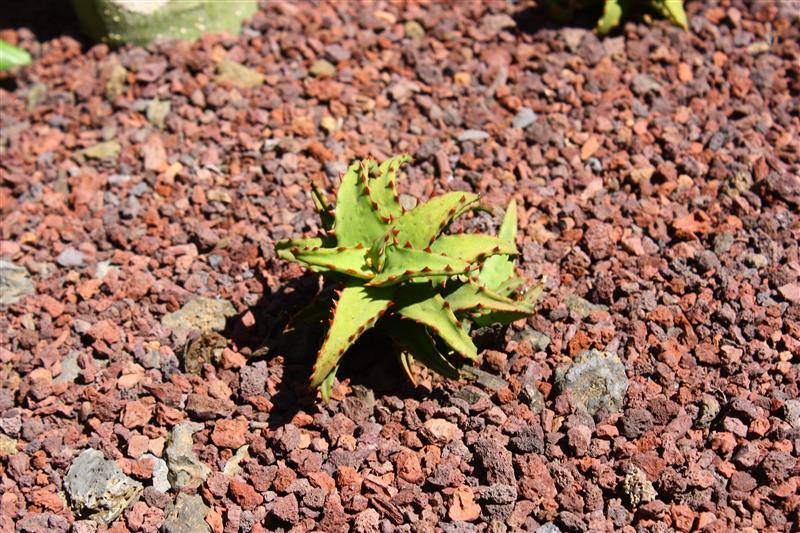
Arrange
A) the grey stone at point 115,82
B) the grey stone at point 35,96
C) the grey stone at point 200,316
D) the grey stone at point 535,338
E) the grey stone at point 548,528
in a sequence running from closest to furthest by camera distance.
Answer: the grey stone at point 548,528
the grey stone at point 535,338
the grey stone at point 200,316
the grey stone at point 115,82
the grey stone at point 35,96

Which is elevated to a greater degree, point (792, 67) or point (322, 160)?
point (792, 67)

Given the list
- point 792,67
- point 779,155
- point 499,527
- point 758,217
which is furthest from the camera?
point 792,67

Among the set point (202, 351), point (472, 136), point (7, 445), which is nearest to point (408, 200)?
point (472, 136)

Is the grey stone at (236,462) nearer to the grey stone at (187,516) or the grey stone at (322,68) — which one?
the grey stone at (187,516)

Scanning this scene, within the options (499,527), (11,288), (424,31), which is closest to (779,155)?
(424,31)

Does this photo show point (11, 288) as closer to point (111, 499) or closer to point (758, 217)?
point (111, 499)

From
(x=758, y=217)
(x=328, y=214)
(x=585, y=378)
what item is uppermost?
(x=328, y=214)

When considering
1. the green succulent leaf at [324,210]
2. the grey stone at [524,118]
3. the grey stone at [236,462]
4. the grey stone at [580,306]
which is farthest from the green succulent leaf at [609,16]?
the grey stone at [236,462]
